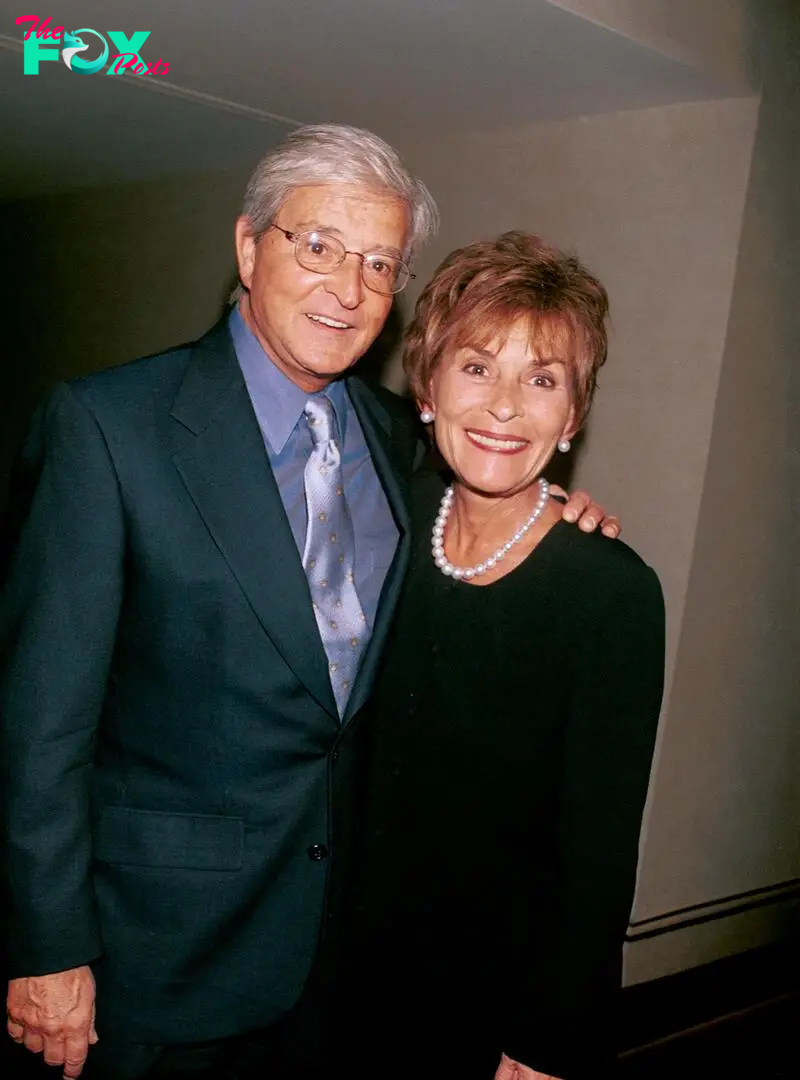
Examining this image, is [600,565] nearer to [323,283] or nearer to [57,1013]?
[323,283]

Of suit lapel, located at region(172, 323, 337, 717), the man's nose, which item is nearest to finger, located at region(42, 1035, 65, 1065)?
suit lapel, located at region(172, 323, 337, 717)

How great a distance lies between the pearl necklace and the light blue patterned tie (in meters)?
0.17

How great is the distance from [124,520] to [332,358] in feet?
1.50

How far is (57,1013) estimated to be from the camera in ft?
4.96

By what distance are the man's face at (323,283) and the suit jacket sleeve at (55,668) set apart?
0.38 m

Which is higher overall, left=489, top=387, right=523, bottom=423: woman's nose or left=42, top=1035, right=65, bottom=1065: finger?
left=489, top=387, right=523, bottom=423: woman's nose

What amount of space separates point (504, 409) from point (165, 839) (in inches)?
35.6

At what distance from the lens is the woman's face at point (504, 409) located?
1.66m

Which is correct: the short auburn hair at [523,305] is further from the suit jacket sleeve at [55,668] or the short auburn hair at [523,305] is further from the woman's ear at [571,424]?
the suit jacket sleeve at [55,668]

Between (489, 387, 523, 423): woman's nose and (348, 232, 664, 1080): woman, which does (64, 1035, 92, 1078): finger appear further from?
(489, 387, 523, 423): woman's nose

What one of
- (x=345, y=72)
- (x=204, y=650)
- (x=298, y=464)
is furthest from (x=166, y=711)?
(x=345, y=72)

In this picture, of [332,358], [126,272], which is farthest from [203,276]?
[332,358]

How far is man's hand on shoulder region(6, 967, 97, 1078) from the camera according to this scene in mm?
1513

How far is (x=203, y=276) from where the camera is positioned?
15.6ft
